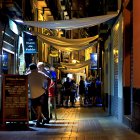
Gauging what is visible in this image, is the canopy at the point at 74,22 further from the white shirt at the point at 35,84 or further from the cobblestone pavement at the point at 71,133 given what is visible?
the cobblestone pavement at the point at 71,133

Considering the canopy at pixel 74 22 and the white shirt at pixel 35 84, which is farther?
the canopy at pixel 74 22

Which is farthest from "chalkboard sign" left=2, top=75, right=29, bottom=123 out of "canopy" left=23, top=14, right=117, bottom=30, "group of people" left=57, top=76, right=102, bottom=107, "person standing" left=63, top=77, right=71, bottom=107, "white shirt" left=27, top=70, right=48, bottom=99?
"person standing" left=63, top=77, right=71, bottom=107

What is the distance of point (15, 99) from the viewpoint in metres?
14.9

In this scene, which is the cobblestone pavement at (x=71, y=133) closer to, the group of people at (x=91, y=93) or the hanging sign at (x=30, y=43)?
the hanging sign at (x=30, y=43)

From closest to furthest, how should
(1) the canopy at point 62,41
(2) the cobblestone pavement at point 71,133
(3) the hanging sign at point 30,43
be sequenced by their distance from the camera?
1. (2) the cobblestone pavement at point 71,133
2. (1) the canopy at point 62,41
3. (3) the hanging sign at point 30,43

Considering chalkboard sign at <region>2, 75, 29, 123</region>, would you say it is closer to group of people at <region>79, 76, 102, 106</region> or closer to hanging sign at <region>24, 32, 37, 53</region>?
hanging sign at <region>24, 32, 37, 53</region>

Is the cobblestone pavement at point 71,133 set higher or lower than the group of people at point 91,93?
lower

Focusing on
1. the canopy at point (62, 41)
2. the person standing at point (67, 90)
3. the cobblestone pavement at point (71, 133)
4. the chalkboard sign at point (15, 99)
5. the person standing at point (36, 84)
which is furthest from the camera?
the person standing at point (67, 90)

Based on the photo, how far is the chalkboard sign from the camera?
48.6ft

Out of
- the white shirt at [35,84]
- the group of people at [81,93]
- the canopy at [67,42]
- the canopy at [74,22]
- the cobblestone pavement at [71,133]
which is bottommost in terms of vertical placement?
the cobblestone pavement at [71,133]

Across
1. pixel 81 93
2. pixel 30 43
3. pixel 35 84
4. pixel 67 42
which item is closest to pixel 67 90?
pixel 81 93

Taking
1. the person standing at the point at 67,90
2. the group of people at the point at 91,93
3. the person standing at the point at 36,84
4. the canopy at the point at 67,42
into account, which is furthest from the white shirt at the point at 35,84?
the group of people at the point at 91,93

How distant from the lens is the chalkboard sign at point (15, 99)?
48.6ft

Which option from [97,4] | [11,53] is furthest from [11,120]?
[97,4]
